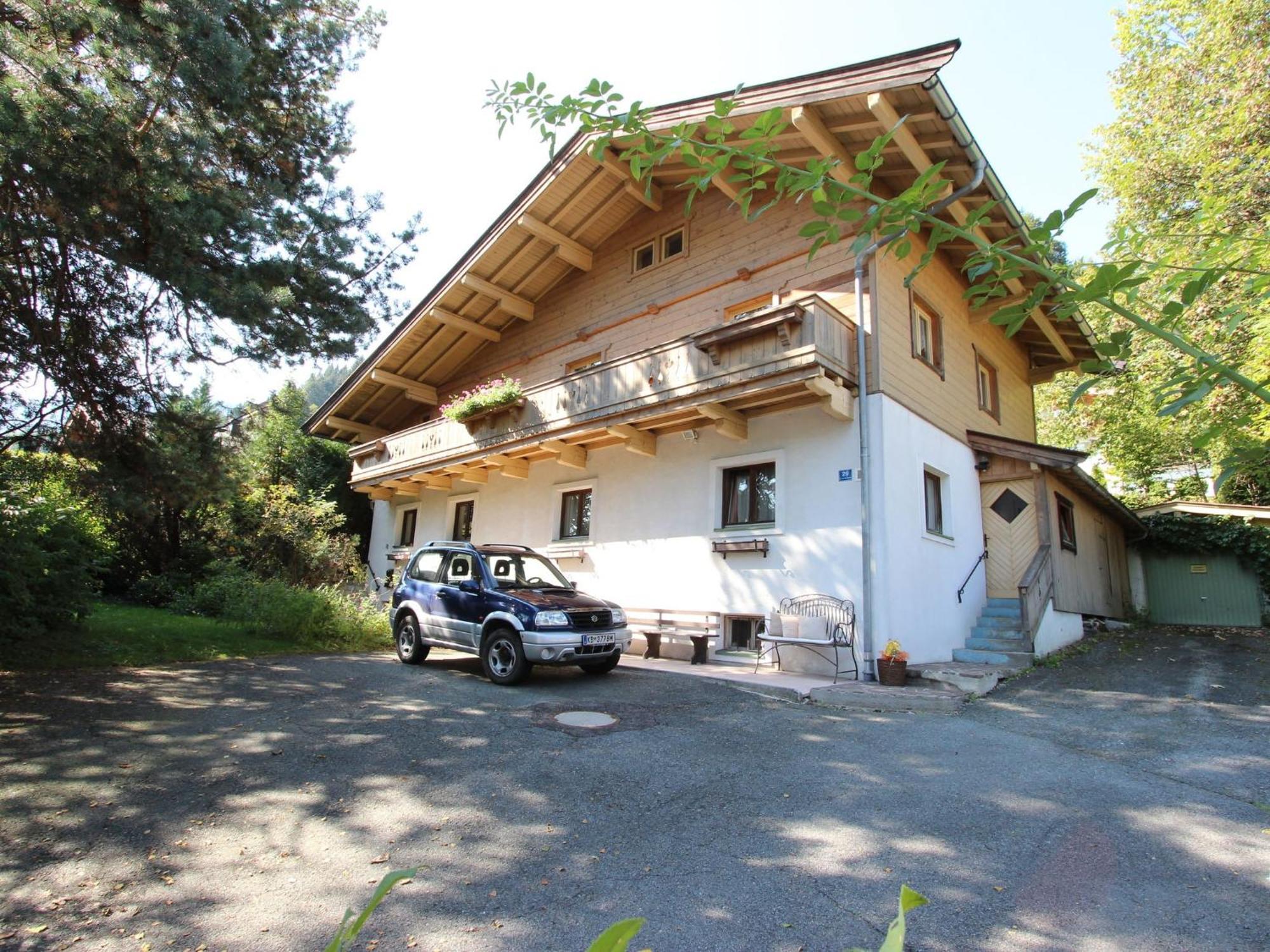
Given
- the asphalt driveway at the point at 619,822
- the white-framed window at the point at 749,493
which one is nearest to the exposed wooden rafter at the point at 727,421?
the white-framed window at the point at 749,493

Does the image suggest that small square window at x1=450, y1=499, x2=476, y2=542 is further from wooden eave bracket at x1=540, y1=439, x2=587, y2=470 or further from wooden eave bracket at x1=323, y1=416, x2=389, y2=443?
wooden eave bracket at x1=323, y1=416, x2=389, y2=443

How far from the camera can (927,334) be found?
13438mm

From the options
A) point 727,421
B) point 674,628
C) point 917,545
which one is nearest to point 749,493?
point 727,421

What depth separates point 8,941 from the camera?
11.0ft

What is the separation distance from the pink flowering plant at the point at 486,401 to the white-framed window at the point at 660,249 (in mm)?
3782

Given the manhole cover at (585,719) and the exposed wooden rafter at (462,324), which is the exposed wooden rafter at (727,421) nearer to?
the manhole cover at (585,719)

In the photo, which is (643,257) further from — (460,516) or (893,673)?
(893,673)

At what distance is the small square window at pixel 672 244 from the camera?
1472 cm

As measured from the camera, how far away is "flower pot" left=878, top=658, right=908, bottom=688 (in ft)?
31.2

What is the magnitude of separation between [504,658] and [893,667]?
526 centimetres

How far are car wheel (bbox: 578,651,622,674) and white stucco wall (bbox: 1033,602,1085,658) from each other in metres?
6.81

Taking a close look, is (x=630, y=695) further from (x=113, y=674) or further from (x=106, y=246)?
(x=106, y=246)

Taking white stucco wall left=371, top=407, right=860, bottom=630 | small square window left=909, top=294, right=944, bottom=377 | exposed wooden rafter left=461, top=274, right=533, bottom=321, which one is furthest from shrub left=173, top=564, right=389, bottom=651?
small square window left=909, top=294, right=944, bottom=377

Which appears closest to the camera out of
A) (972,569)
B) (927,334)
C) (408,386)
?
(972,569)
